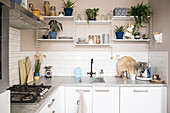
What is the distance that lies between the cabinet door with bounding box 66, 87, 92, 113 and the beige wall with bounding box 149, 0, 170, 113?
1.42m

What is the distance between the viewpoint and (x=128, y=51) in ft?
10.2

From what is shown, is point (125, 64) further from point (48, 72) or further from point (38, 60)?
point (38, 60)

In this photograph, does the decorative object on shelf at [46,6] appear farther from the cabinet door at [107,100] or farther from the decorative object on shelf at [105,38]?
the cabinet door at [107,100]

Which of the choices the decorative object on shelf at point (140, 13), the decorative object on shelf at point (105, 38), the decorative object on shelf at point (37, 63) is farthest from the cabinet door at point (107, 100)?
the decorative object on shelf at point (140, 13)

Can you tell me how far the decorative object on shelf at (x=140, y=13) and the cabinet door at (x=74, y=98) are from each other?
1562 mm

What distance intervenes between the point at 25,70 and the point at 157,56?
92.0 inches

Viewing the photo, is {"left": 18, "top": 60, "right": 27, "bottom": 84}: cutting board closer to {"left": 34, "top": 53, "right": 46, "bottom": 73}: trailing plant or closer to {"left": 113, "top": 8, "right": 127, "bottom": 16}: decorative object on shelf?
{"left": 34, "top": 53, "right": 46, "bottom": 73}: trailing plant

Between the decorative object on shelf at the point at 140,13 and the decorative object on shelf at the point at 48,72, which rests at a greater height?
the decorative object on shelf at the point at 140,13

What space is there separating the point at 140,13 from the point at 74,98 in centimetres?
200

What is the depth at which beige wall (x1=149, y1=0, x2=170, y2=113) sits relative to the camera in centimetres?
234

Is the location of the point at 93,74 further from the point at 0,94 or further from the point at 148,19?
the point at 0,94

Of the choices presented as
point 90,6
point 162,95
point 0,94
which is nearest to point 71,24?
point 90,6

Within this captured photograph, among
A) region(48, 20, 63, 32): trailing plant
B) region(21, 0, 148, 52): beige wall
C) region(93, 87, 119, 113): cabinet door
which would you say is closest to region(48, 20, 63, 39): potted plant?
region(48, 20, 63, 32): trailing plant

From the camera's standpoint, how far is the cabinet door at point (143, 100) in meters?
2.36
